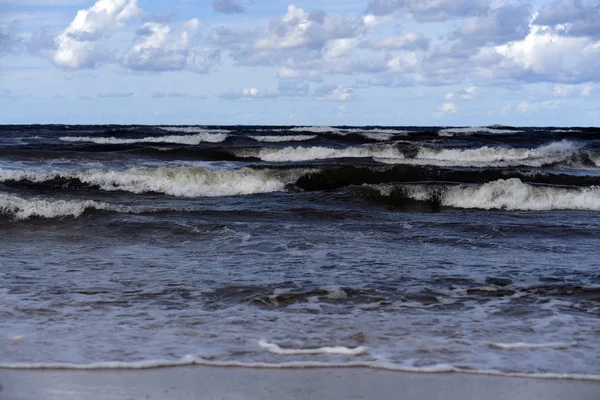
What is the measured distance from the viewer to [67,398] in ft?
13.3

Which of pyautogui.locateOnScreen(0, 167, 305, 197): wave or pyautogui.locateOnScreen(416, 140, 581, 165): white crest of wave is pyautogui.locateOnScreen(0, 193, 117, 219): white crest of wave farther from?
pyautogui.locateOnScreen(416, 140, 581, 165): white crest of wave

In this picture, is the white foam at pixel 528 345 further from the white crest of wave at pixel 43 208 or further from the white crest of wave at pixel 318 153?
the white crest of wave at pixel 318 153

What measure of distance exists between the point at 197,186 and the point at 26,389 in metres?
12.9

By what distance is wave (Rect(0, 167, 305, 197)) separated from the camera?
1662cm

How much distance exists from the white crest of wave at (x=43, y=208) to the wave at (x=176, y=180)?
4123 millimetres

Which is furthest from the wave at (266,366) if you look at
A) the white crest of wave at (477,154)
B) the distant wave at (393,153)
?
the white crest of wave at (477,154)

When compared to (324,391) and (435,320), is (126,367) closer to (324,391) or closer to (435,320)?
(324,391)

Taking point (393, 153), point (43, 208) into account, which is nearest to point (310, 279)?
point (43, 208)

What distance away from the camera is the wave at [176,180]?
16625 millimetres

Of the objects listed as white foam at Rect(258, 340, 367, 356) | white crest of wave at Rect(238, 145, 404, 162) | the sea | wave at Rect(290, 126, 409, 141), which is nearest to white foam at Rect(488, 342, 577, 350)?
the sea

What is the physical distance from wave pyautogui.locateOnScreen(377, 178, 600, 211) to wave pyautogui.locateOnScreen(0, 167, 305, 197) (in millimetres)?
3615

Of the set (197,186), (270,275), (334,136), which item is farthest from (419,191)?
(334,136)

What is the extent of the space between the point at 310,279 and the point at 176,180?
11.2 m

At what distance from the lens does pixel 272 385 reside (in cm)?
430
